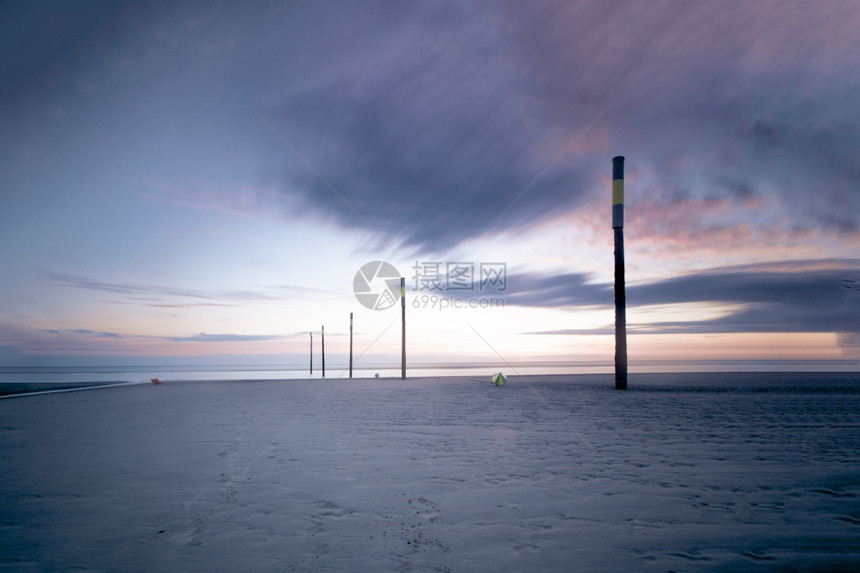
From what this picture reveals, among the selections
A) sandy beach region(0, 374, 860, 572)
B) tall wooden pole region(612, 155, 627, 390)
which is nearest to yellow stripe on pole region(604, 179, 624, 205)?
tall wooden pole region(612, 155, 627, 390)

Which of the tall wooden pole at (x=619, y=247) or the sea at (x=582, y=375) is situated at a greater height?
the tall wooden pole at (x=619, y=247)

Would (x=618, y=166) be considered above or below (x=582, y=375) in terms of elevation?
above

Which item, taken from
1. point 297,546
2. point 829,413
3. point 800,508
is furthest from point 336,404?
point 829,413

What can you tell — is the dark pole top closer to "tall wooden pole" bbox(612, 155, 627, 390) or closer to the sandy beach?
"tall wooden pole" bbox(612, 155, 627, 390)

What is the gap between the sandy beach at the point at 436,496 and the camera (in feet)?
11.0

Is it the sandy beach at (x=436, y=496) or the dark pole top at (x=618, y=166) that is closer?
the sandy beach at (x=436, y=496)

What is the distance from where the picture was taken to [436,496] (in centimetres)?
477

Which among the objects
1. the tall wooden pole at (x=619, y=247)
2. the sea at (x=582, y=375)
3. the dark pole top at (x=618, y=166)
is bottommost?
the sea at (x=582, y=375)

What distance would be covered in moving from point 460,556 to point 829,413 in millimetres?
12359

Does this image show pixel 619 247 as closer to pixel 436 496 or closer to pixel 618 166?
pixel 618 166

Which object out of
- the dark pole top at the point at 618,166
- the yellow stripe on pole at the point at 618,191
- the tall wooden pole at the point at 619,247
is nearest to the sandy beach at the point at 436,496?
the tall wooden pole at the point at 619,247

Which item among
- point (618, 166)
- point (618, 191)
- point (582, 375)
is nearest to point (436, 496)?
point (618, 191)

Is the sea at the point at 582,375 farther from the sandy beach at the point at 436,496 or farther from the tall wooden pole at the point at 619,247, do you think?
the sandy beach at the point at 436,496

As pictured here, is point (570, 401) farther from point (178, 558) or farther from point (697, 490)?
point (178, 558)
